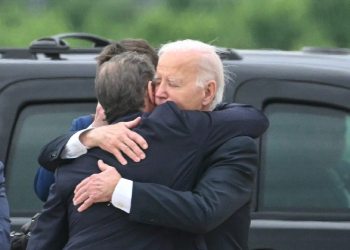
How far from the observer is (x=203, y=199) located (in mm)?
2043

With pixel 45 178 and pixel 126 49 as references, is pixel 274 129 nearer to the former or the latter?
pixel 126 49

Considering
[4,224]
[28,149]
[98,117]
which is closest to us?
[4,224]

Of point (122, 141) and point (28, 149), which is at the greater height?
point (122, 141)

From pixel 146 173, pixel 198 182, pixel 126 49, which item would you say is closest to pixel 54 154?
pixel 146 173

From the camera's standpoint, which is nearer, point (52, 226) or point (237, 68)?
point (52, 226)

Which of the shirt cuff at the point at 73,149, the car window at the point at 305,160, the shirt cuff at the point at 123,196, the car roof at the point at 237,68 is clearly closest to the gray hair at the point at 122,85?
the shirt cuff at the point at 73,149

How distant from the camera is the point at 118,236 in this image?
6.76 ft

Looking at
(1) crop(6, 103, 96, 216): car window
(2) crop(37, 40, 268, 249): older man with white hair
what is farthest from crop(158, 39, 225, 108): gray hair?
(1) crop(6, 103, 96, 216): car window

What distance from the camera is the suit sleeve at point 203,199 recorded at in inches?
79.5

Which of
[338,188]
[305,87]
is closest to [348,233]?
[338,188]

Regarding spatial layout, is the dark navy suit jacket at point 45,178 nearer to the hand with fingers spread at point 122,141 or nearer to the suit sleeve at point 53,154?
the suit sleeve at point 53,154

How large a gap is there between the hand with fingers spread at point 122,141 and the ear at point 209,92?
0.22 meters

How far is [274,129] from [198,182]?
853 millimetres

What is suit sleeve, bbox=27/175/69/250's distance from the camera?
214cm
